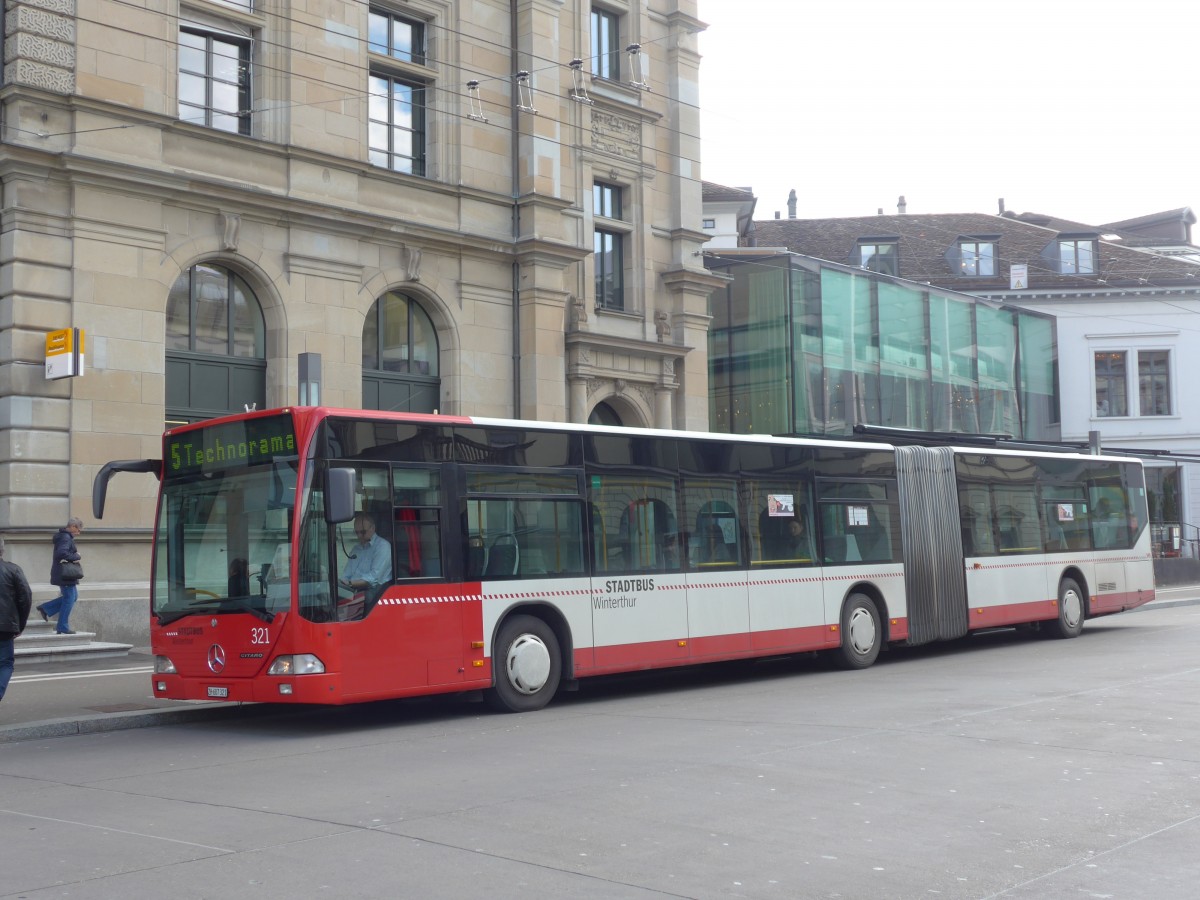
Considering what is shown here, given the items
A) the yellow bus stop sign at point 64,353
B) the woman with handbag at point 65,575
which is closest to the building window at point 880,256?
the yellow bus stop sign at point 64,353

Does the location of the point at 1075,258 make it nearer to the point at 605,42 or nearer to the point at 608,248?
the point at 605,42

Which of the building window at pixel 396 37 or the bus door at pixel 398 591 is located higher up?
the building window at pixel 396 37

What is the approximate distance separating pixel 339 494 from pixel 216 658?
2095 millimetres

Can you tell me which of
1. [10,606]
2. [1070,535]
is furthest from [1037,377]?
[10,606]

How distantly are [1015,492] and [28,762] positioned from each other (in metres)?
15.1

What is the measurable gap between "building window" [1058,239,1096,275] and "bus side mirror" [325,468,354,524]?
4593 centimetres

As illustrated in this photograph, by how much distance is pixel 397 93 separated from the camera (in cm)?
2483

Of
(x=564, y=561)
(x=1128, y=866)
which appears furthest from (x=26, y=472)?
(x=1128, y=866)

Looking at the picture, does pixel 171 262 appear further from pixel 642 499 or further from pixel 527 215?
pixel 642 499

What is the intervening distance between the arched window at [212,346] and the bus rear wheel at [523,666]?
Result: 995cm

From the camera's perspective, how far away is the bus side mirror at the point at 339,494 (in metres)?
11.0

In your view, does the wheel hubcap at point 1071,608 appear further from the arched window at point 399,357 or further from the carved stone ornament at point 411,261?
the carved stone ornament at point 411,261

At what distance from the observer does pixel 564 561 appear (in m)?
13.6

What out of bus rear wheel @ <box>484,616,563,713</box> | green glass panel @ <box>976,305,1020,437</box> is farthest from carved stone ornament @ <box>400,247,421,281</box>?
green glass panel @ <box>976,305,1020,437</box>
